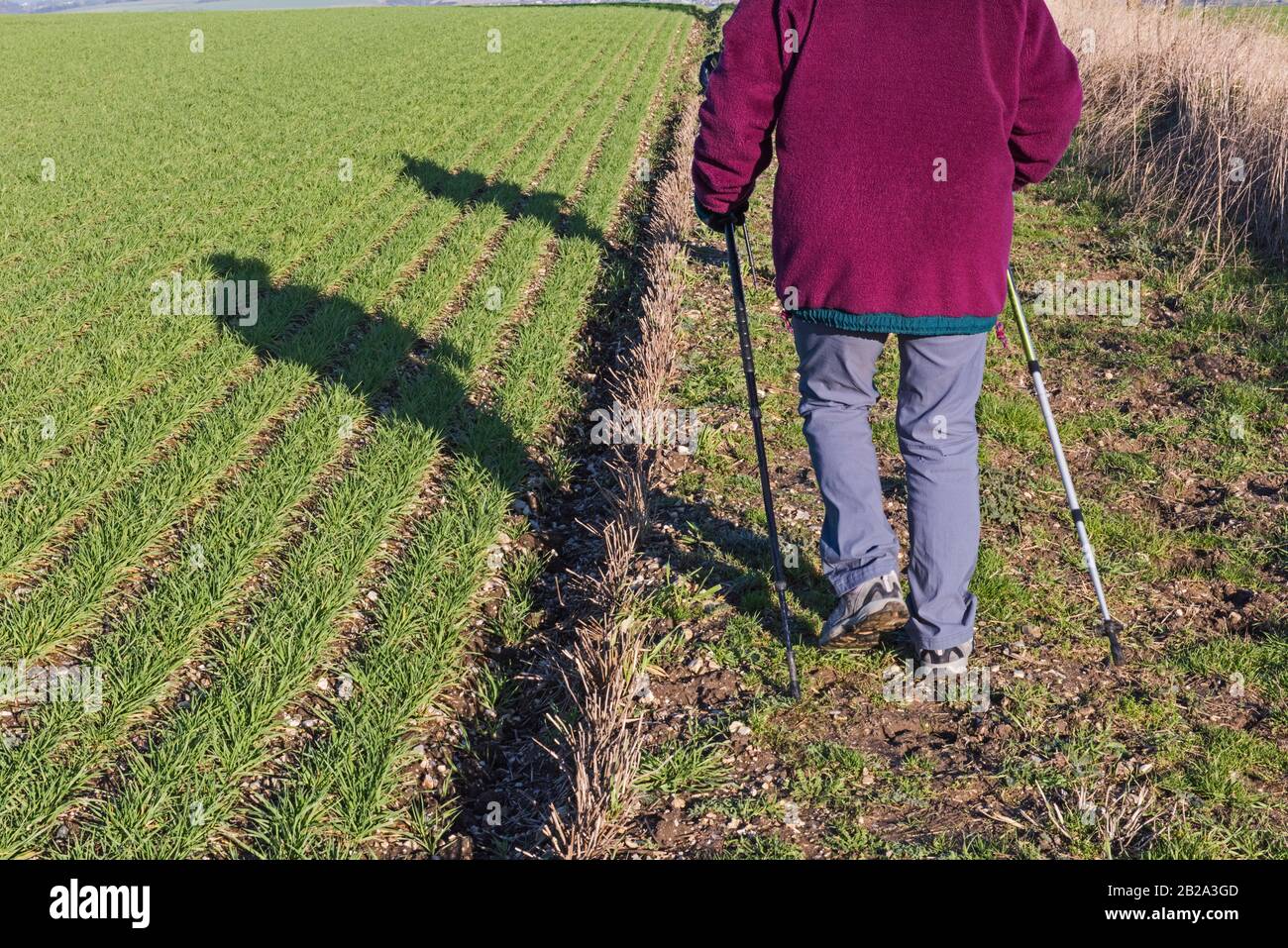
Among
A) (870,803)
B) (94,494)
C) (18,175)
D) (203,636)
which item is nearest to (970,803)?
(870,803)

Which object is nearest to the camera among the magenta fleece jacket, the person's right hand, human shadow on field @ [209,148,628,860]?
the magenta fleece jacket

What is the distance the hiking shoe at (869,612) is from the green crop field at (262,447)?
5.15 feet

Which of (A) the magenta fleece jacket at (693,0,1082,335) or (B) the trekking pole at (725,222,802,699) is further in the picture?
(B) the trekking pole at (725,222,802,699)

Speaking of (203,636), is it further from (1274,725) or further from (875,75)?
(1274,725)

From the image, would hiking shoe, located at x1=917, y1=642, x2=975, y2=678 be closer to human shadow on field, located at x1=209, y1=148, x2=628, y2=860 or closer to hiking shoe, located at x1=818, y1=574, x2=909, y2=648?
hiking shoe, located at x1=818, y1=574, x2=909, y2=648

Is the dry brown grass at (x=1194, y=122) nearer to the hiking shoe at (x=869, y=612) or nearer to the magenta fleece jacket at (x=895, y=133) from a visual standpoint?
the magenta fleece jacket at (x=895, y=133)

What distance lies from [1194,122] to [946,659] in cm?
852

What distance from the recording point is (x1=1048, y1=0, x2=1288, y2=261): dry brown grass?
8984 mm

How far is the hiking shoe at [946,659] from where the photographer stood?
3.93 meters

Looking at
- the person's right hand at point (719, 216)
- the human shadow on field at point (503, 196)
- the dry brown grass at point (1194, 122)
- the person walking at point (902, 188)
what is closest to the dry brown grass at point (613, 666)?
the person walking at point (902, 188)

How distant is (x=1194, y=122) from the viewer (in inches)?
399

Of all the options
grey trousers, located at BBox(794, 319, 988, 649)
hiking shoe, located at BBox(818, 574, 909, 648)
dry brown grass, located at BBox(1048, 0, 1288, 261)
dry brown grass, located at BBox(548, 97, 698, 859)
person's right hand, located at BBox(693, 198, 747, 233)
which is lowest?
dry brown grass, located at BBox(548, 97, 698, 859)

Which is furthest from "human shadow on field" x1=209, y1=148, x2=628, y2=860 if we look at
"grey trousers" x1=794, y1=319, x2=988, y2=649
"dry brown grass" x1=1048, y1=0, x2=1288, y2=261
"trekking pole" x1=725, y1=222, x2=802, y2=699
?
"dry brown grass" x1=1048, y1=0, x2=1288, y2=261

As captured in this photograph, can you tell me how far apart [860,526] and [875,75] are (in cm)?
159
